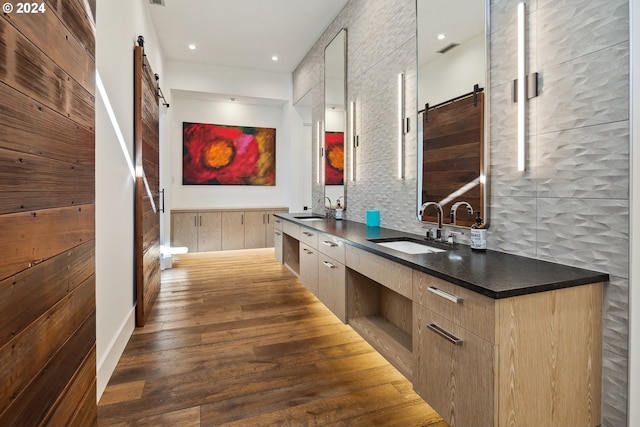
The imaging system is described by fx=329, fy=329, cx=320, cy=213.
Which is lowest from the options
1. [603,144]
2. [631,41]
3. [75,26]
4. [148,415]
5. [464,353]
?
[148,415]

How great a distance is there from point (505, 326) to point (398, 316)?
1.30m

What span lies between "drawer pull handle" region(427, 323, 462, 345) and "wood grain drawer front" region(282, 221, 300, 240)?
235 centimetres

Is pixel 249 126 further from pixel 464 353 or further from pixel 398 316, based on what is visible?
pixel 464 353

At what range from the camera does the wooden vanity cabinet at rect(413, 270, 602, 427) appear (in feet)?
4.00

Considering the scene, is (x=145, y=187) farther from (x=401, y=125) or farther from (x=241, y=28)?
(x=241, y=28)

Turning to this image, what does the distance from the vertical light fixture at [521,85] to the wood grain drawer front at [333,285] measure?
142 cm

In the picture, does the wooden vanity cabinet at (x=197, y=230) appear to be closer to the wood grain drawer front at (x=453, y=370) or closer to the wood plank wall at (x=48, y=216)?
the wood plank wall at (x=48, y=216)

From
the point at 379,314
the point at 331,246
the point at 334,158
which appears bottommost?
the point at 379,314

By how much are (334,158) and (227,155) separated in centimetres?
322

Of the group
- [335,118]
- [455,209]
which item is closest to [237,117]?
[335,118]

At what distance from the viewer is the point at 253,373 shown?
85.4 inches

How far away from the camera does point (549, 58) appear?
1583 mm

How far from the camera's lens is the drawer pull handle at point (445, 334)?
1376 millimetres

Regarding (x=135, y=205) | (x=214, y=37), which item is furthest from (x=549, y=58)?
(x=214, y=37)
